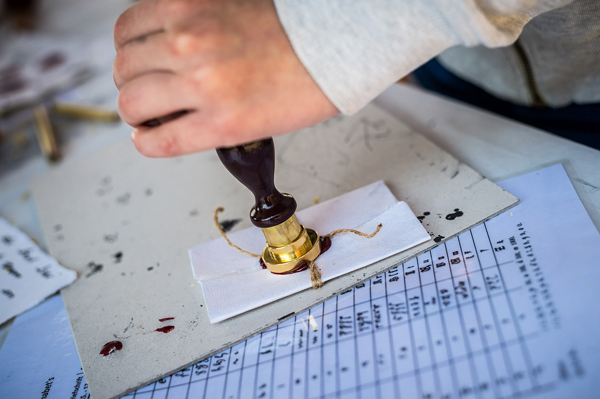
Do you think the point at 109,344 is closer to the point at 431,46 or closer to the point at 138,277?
the point at 138,277

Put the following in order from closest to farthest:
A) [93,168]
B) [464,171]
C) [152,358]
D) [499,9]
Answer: [499,9] < [152,358] < [464,171] < [93,168]

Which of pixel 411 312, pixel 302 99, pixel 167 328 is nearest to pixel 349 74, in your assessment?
pixel 302 99

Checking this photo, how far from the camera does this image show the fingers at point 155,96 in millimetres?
484

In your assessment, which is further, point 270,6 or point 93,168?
point 93,168

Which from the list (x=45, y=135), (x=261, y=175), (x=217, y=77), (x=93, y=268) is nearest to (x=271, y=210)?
(x=261, y=175)

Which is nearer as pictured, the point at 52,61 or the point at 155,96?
the point at 155,96

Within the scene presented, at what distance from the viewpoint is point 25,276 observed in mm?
791

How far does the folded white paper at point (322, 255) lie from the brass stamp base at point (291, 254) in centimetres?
1

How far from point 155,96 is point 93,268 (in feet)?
1.38

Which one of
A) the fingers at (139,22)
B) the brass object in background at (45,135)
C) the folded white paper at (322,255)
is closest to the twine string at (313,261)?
the folded white paper at (322,255)

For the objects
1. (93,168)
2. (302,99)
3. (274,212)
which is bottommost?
(93,168)

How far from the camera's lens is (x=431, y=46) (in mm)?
490

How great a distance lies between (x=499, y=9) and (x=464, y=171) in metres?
0.29

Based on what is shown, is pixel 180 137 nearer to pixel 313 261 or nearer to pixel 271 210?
pixel 271 210
